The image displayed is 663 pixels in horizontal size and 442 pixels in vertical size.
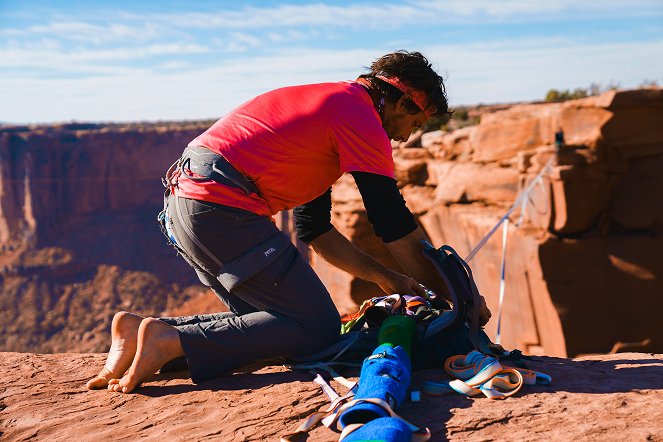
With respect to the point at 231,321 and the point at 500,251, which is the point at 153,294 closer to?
the point at 500,251

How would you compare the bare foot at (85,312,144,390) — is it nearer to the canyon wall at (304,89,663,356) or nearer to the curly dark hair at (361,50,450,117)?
the curly dark hair at (361,50,450,117)

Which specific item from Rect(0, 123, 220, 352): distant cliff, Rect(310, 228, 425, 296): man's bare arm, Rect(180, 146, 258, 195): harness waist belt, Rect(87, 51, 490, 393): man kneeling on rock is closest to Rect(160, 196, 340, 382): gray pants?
Rect(87, 51, 490, 393): man kneeling on rock

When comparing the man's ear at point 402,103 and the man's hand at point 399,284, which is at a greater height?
the man's ear at point 402,103

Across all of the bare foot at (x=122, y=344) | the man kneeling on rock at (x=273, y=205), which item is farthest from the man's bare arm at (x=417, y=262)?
the bare foot at (x=122, y=344)

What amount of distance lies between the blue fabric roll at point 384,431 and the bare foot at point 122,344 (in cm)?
130

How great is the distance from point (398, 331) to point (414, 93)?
41.2 inches

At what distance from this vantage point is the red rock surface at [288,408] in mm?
2674

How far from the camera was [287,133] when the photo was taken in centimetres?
316

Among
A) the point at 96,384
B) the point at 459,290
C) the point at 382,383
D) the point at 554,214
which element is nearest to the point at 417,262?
the point at 459,290

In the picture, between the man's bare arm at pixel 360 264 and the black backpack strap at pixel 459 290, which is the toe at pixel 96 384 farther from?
the black backpack strap at pixel 459 290

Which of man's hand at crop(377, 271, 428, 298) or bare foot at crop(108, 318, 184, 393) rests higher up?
man's hand at crop(377, 271, 428, 298)

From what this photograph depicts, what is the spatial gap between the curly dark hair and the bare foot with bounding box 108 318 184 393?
1.41 m

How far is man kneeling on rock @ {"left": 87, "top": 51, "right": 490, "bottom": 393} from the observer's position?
3.14 meters

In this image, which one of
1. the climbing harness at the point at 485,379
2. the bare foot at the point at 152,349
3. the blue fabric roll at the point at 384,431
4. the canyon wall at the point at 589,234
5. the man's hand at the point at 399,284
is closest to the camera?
the blue fabric roll at the point at 384,431
